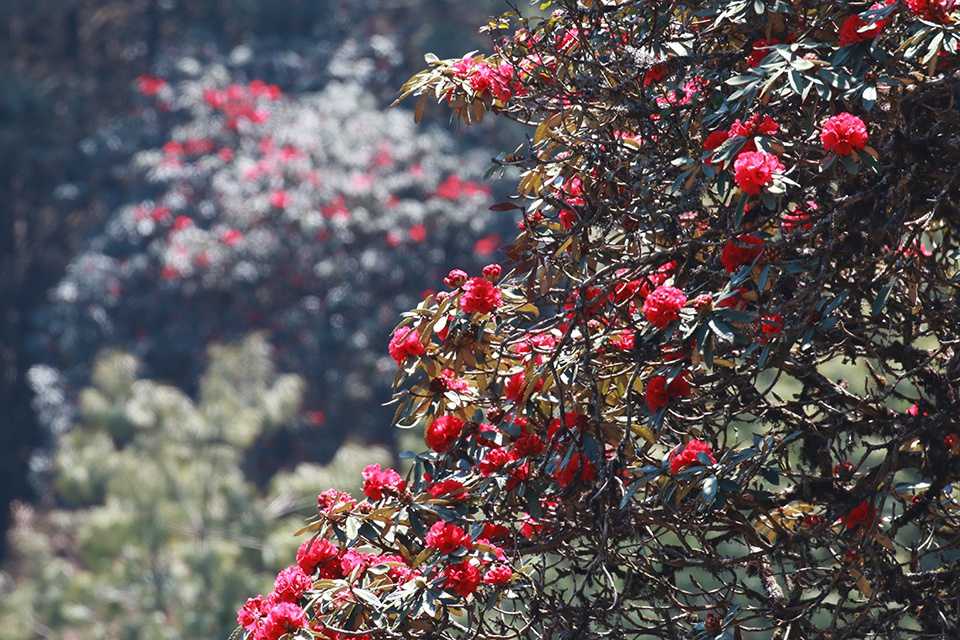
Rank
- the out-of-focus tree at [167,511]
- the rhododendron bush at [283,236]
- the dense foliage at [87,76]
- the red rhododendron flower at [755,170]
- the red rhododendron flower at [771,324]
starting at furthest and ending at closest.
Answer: the dense foliage at [87,76], the rhododendron bush at [283,236], the out-of-focus tree at [167,511], the red rhododendron flower at [771,324], the red rhododendron flower at [755,170]

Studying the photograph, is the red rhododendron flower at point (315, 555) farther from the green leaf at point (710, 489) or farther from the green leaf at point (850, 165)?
the green leaf at point (850, 165)

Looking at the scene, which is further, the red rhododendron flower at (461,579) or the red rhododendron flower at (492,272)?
the red rhododendron flower at (492,272)

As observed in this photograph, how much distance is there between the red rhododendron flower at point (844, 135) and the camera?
181 centimetres

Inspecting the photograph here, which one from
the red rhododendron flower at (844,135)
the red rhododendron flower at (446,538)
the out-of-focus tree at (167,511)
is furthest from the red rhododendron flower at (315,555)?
the out-of-focus tree at (167,511)

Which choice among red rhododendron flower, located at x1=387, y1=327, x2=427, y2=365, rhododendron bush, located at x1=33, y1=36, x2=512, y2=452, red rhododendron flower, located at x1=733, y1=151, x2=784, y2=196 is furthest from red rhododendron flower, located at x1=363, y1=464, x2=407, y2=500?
rhododendron bush, located at x1=33, y1=36, x2=512, y2=452

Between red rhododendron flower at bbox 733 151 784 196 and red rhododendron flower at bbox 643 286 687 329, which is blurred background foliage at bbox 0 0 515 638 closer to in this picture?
red rhododendron flower at bbox 643 286 687 329

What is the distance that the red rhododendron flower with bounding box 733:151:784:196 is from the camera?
1773mm

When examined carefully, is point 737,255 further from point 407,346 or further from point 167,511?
point 167,511

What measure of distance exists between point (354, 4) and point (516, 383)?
7.74 m

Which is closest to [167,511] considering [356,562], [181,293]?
[181,293]

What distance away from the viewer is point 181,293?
814cm

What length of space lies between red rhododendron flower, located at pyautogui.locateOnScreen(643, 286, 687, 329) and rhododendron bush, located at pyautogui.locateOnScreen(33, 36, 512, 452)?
560 centimetres

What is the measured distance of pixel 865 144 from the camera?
1875 millimetres

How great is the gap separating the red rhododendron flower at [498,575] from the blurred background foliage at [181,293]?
299cm
